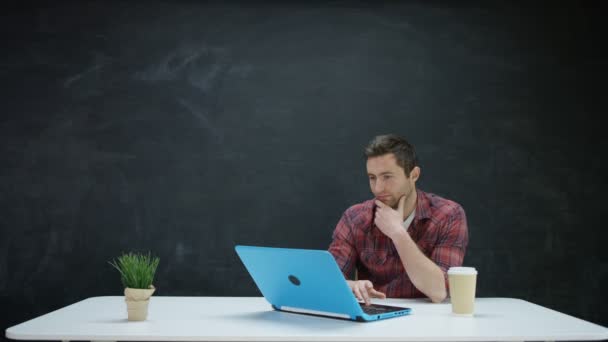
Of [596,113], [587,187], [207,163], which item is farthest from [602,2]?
[207,163]

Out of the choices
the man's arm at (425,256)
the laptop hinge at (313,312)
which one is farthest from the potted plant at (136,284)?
the man's arm at (425,256)

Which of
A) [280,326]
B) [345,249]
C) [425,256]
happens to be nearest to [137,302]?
[280,326]

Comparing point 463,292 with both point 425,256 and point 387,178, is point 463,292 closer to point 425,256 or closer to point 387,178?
point 425,256

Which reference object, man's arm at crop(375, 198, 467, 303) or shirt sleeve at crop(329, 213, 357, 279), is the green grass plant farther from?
shirt sleeve at crop(329, 213, 357, 279)

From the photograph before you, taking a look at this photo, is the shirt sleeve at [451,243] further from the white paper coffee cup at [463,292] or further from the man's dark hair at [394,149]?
the white paper coffee cup at [463,292]

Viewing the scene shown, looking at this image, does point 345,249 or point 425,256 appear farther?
point 345,249

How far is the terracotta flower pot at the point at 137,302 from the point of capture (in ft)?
5.14

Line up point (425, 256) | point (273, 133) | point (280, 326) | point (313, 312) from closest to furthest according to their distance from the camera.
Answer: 1. point (280, 326)
2. point (313, 312)
3. point (425, 256)
4. point (273, 133)

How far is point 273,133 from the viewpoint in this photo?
3.29 m

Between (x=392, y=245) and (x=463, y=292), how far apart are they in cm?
81

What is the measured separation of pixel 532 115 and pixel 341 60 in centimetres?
101

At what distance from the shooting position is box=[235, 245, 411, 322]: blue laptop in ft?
5.04

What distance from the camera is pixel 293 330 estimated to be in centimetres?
148

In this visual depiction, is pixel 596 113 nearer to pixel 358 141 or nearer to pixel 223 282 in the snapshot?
pixel 358 141
